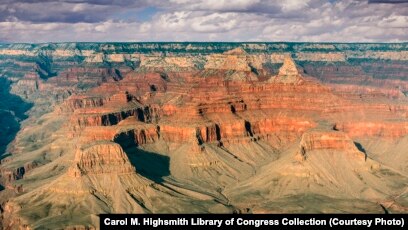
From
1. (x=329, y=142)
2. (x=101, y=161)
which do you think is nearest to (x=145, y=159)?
(x=101, y=161)

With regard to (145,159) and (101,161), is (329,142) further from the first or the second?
(101,161)

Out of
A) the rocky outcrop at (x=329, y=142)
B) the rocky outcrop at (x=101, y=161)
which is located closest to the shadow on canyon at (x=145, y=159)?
the rocky outcrop at (x=101, y=161)

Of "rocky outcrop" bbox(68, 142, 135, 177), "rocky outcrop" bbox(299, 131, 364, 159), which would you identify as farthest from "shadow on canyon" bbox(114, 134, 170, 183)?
"rocky outcrop" bbox(299, 131, 364, 159)

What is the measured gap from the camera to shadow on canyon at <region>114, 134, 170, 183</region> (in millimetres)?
168200

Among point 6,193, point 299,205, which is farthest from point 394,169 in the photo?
point 6,193

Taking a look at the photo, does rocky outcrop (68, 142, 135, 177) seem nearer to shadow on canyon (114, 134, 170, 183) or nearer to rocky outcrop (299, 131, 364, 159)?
shadow on canyon (114, 134, 170, 183)

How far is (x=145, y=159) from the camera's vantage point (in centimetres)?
17738

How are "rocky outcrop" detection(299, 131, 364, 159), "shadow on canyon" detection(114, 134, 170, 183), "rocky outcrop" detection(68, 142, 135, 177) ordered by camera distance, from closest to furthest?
"rocky outcrop" detection(68, 142, 135, 177), "shadow on canyon" detection(114, 134, 170, 183), "rocky outcrop" detection(299, 131, 364, 159)

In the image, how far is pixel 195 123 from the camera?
634 feet

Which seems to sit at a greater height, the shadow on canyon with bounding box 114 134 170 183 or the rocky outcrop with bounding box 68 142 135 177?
the rocky outcrop with bounding box 68 142 135 177

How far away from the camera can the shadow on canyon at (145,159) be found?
552 feet

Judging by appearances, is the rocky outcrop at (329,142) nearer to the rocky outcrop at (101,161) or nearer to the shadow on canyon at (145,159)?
the shadow on canyon at (145,159)

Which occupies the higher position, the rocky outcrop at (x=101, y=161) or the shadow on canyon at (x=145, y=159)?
the rocky outcrop at (x=101, y=161)

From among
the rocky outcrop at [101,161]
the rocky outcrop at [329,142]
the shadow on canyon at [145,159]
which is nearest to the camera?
the rocky outcrop at [101,161]
